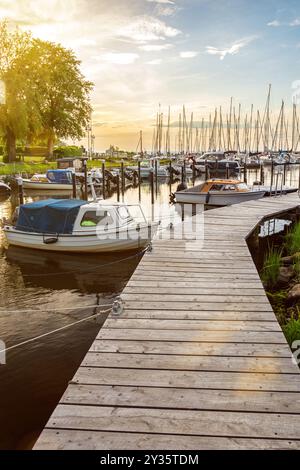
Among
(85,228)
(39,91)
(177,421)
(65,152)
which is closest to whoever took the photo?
(177,421)

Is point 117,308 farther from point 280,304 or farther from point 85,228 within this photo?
point 85,228

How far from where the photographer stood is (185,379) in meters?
4.43

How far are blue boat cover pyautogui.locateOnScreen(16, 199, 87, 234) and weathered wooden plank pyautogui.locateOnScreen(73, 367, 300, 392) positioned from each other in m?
12.6

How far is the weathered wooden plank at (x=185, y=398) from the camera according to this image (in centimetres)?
393

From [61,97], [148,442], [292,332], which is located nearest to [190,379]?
[148,442]

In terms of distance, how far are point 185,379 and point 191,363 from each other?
0.38 meters

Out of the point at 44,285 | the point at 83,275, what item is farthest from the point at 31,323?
the point at 83,275

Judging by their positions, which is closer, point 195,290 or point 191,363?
point 191,363

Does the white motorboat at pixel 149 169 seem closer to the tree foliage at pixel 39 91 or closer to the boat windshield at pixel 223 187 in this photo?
the tree foliage at pixel 39 91

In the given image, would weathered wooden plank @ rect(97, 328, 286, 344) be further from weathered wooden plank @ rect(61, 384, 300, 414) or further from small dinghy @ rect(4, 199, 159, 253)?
small dinghy @ rect(4, 199, 159, 253)

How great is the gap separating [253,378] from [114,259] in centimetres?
1256

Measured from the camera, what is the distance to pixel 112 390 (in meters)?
4.22

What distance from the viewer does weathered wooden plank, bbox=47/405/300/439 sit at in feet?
11.8

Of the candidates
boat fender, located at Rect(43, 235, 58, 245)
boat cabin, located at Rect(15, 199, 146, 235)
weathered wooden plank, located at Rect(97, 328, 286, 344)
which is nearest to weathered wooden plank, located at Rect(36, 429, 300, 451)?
weathered wooden plank, located at Rect(97, 328, 286, 344)
